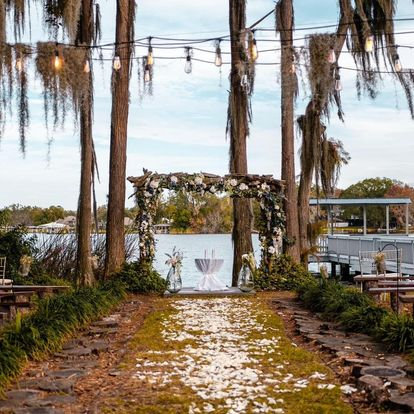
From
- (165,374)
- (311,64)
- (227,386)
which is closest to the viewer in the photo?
(227,386)

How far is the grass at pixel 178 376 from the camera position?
171 inches

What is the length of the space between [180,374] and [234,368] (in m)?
0.49

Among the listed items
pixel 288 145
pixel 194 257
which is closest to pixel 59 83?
pixel 288 145

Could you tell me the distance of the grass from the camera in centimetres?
435

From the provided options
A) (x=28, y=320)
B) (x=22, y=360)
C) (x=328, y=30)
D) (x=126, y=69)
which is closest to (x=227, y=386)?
(x=22, y=360)

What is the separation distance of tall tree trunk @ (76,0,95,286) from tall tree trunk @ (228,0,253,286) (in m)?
2.96

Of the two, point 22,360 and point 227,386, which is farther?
point 22,360

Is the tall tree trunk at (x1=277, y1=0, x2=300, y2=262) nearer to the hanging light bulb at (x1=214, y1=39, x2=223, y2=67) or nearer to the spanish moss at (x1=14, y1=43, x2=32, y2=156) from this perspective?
the hanging light bulb at (x1=214, y1=39, x2=223, y2=67)

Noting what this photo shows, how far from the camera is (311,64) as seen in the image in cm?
1088

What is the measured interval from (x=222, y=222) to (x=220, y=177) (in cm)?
1341

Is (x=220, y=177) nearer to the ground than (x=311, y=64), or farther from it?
nearer to the ground

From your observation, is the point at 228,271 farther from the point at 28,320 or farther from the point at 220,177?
the point at 28,320

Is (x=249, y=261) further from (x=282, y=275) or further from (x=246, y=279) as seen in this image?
(x=282, y=275)

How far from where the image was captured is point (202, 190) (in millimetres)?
12602
